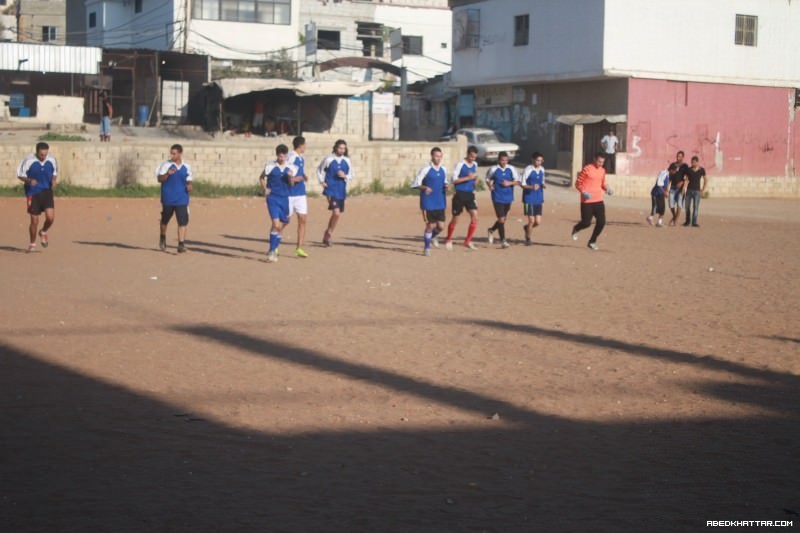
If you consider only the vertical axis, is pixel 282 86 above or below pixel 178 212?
above

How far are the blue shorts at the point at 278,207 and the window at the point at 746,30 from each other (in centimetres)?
2859

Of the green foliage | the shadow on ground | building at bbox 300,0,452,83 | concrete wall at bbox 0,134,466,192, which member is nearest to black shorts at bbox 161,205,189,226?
the shadow on ground

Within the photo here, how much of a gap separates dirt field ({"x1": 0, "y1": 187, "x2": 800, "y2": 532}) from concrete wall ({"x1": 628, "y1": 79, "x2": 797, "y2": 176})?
22942 mm

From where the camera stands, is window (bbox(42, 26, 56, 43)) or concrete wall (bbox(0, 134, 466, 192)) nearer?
concrete wall (bbox(0, 134, 466, 192))

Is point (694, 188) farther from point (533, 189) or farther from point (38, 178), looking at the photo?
point (38, 178)

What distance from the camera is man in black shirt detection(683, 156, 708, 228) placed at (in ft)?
83.4

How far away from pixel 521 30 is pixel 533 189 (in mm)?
23735

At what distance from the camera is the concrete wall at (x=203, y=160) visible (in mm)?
28891

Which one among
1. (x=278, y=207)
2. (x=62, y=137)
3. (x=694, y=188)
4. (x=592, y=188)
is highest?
(x=62, y=137)

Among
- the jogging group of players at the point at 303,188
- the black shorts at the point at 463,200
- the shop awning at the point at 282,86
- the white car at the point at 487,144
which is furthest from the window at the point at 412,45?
the black shorts at the point at 463,200

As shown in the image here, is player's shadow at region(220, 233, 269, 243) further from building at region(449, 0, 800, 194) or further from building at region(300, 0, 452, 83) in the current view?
building at region(300, 0, 452, 83)

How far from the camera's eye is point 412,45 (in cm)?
6066

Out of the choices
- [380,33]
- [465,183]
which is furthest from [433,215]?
[380,33]

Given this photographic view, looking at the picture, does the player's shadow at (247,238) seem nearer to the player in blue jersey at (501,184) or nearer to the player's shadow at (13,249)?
the player's shadow at (13,249)
